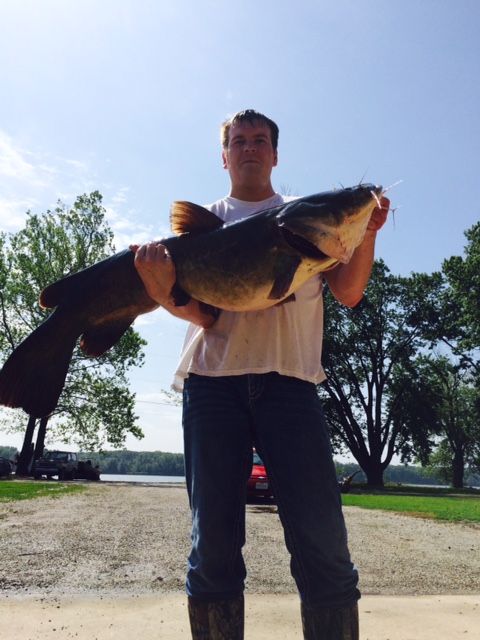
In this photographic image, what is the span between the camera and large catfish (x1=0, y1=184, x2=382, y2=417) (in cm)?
211

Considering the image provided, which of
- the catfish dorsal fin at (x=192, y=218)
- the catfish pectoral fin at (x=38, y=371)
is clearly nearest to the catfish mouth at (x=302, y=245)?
Answer: the catfish dorsal fin at (x=192, y=218)

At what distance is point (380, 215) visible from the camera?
217 centimetres

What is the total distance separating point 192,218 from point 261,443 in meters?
1.05

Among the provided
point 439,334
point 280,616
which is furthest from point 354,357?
point 280,616

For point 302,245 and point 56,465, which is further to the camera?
point 56,465

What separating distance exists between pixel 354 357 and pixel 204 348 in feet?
126

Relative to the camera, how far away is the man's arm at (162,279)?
7.63 feet

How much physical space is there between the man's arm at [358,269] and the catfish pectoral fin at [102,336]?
0.97m

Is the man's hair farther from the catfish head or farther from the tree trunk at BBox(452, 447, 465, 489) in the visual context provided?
the tree trunk at BBox(452, 447, 465, 489)

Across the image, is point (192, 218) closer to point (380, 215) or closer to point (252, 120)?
point (252, 120)

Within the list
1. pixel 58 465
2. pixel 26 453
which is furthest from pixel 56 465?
pixel 26 453

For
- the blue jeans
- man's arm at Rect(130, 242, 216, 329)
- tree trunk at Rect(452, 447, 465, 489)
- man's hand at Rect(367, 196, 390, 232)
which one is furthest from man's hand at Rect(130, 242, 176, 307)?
tree trunk at Rect(452, 447, 465, 489)

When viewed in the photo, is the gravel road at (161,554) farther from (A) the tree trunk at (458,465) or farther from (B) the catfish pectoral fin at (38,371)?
(A) the tree trunk at (458,465)

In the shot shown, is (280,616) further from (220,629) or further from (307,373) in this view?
(307,373)
